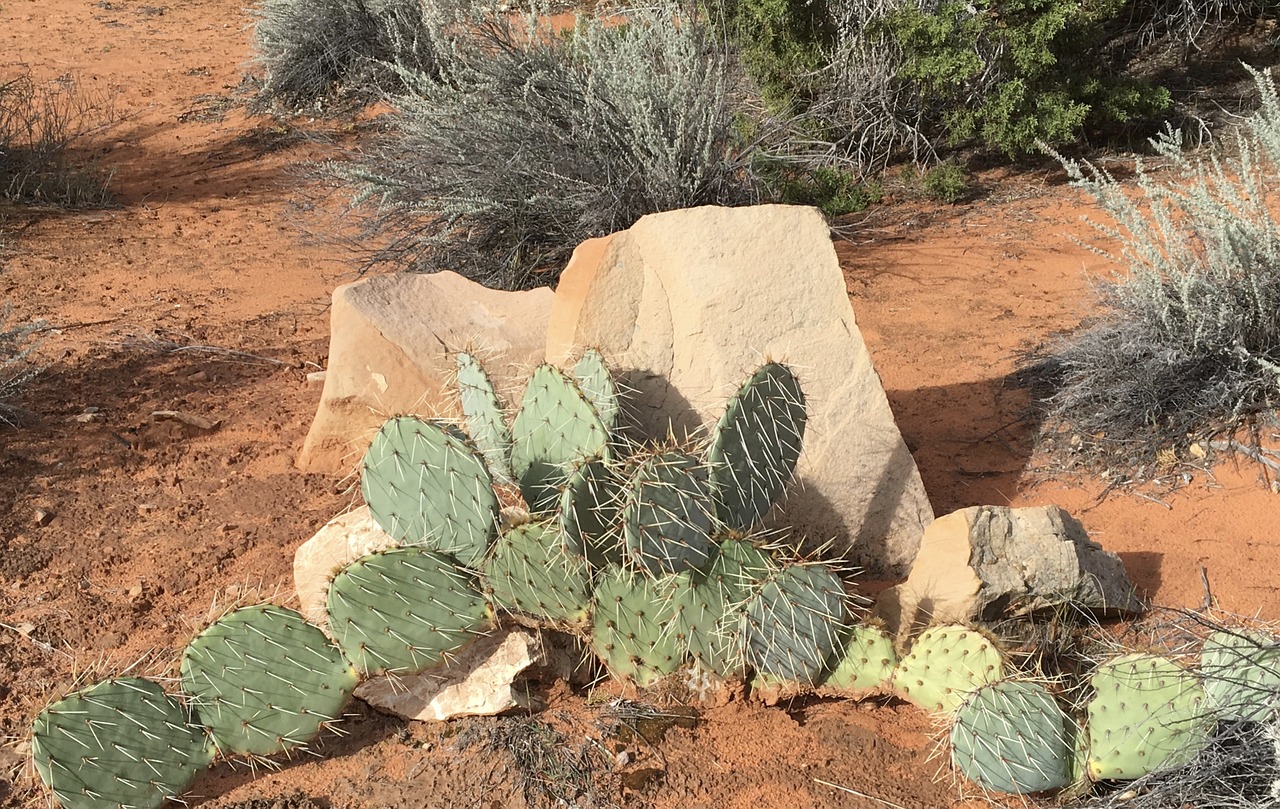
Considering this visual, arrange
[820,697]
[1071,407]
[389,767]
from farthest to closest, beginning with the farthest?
[1071,407] < [820,697] < [389,767]

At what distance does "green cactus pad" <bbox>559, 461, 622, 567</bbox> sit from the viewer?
8.47 ft

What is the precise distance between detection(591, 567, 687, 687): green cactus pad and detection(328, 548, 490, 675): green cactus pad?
1.01 feet

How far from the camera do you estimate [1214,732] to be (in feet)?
7.63

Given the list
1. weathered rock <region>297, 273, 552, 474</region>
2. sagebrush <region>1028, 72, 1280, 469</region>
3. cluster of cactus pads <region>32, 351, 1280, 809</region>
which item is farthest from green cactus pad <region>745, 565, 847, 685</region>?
sagebrush <region>1028, 72, 1280, 469</region>

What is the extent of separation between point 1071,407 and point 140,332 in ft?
12.8

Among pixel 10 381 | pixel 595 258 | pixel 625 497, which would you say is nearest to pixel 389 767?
pixel 625 497

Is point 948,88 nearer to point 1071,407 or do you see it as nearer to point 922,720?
point 1071,407

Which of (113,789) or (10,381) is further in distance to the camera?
(10,381)

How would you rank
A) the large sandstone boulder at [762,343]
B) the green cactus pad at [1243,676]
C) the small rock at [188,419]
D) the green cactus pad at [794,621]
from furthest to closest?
the small rock at [188,419] → the large sandstone boulder at [762,343] → the green cactus pad at [794,621] → the green cactus pad at [1243,676]

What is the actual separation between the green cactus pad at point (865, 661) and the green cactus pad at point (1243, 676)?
706 mm

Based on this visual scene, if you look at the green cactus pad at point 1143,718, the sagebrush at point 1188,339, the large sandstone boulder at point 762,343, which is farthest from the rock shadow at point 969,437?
the green cactus pad at point 1143,718

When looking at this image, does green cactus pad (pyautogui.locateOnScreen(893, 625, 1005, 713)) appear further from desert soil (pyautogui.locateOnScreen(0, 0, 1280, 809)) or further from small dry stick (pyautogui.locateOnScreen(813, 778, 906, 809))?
small dry stick (pyautogui.locateOnScreen(813, 778, 906, 809))

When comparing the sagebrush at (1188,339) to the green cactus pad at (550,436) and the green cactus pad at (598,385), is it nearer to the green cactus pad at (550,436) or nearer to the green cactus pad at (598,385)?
the green cactus pad at (598,385)

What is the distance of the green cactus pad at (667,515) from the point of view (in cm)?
248
